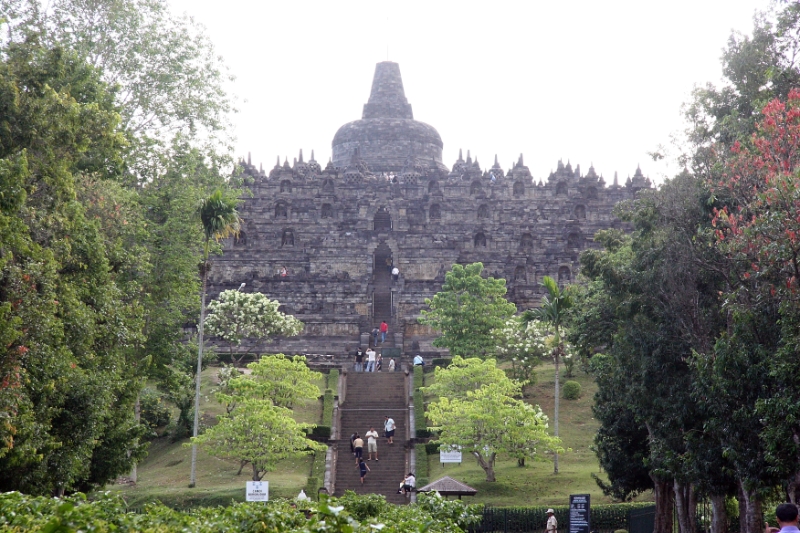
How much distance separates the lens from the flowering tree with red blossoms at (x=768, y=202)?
50.6ft

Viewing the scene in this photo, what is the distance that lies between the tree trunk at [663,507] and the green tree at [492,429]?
16.8ft

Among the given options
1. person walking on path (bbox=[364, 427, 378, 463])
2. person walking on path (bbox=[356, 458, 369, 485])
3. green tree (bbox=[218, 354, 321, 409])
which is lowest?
person walking on path (bbox=[356, 458, 369, 485])

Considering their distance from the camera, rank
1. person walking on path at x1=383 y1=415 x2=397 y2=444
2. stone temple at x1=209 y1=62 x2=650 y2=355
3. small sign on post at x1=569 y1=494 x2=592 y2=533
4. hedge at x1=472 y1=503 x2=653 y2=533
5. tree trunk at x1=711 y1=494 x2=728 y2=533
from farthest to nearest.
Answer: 1. stone temple at x1=209 y1=62 x2=650 y2=355
2. person walking on path at x1=383 y1=415 x2=397 y2=444
3. hedge at x1=472 y1=503 x2=653 y2=533
4. small sign on post at x1=569 y1=494 x2=592 y2=533
5. tree trunk at x1=711 y1=494 x2=728 y2=533

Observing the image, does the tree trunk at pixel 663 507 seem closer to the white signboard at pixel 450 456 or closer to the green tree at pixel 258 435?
the white signboard at pixel 450 456

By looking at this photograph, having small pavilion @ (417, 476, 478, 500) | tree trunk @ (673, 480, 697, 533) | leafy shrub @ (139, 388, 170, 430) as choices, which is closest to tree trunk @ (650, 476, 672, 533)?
tree trunk @ (673, 480, 697, 533)

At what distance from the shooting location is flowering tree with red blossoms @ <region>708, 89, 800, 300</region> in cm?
1544

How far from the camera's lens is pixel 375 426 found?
3469 centimetres

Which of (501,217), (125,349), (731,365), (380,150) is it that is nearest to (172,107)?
(125,349)

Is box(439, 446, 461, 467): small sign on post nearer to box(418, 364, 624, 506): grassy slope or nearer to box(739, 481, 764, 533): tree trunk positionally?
box(418, 364, 624, 506): grassy slope

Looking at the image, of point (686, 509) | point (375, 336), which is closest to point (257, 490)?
point (686, 509)

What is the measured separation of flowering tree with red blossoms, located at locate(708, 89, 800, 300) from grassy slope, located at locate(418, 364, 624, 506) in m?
11.8

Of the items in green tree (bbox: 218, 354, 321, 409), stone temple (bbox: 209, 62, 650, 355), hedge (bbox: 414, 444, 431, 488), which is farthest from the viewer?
stone temple (bbox: 209, 62, 650, 355)

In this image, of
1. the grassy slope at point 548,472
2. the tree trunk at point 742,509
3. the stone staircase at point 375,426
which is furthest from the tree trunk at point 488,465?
the tree trunk at point 742,509

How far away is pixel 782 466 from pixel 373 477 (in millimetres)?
17274
